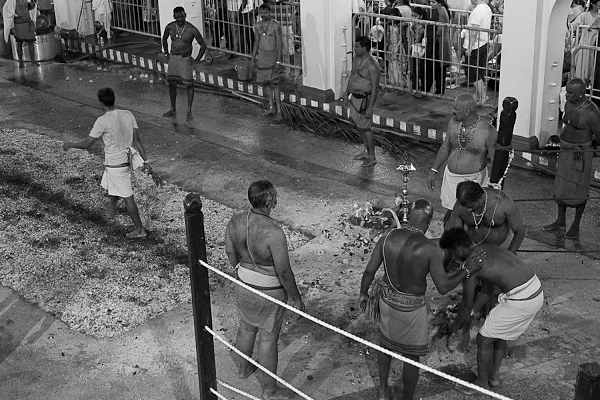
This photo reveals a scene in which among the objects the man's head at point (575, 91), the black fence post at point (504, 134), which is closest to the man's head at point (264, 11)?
the man's head at point (575, 91)

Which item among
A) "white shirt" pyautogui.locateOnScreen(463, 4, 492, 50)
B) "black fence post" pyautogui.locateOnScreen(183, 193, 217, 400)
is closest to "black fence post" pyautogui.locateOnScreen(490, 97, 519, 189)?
"black fence post" pyautogui.locateOnScreen(183, 193, 217, 400)

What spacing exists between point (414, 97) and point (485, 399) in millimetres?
8731

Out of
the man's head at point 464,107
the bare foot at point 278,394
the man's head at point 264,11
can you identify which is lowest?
the bare foot at point 278,394

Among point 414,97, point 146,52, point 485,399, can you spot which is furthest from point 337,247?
point 146,52

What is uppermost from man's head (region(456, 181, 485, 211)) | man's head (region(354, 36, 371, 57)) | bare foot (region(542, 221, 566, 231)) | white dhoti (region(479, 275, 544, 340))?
man's head (region(354, 36, 371, 57))

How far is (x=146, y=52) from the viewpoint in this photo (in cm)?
1927

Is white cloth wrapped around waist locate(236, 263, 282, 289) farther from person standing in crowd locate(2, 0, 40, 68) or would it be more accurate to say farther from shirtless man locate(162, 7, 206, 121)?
person standing in crowd locate(2, 0, 40, 68)

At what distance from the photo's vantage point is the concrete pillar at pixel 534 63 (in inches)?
465

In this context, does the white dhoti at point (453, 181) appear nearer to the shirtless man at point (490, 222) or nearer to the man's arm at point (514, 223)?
the shirtless man at point (490, 222)

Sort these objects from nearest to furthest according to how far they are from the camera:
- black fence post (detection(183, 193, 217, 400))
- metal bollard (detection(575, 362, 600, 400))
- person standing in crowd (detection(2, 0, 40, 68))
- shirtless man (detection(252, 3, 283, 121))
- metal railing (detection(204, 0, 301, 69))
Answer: metal bollard (detection(575, 362, 600, 400)) → black fence post (detection(183, 193, 217, 400)) → shirtless man (detection(252, 3, 283, 121)) → metal railing (detection(204, 0, 301, 69)) → person standing in crowd (detection(2, 0, 40, 68))

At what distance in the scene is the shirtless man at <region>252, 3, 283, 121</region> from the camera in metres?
14.3

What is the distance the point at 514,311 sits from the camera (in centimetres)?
677

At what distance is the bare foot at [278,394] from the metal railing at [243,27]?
9664 mm

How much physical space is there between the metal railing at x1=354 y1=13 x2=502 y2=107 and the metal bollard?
1072 centimetres
